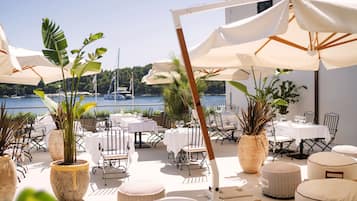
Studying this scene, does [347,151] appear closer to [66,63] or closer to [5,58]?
[66,63]

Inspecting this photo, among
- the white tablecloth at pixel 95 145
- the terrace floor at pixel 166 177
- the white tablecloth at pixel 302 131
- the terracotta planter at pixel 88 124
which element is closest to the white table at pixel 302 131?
the white tablecloth at pixel 302 131

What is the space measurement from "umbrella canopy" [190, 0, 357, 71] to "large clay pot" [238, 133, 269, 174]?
5.20ft

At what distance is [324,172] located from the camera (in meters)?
5.47

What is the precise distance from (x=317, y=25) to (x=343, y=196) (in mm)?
2025

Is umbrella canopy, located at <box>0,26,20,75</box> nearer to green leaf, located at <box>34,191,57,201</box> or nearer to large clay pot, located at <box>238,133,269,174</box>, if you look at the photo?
green leaf, located at <box>34,191,57,201</box>

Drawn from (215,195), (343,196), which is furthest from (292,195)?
(215,195)

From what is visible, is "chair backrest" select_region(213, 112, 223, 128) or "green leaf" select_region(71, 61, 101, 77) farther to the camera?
"chair backrest" select_region(213, 112, 223, 128)

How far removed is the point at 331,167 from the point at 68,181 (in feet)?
12.8

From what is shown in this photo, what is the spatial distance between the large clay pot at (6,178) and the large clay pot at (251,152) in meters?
4.38

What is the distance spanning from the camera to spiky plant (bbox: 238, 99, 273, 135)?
7641mm

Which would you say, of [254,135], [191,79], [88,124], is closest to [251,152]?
[254,135]

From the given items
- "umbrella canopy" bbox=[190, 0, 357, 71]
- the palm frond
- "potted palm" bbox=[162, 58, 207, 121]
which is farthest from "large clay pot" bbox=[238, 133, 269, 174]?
"potted palm" bbox=[162, 58, 207, 121]

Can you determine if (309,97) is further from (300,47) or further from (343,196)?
(343,196)

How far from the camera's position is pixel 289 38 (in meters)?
5.79
